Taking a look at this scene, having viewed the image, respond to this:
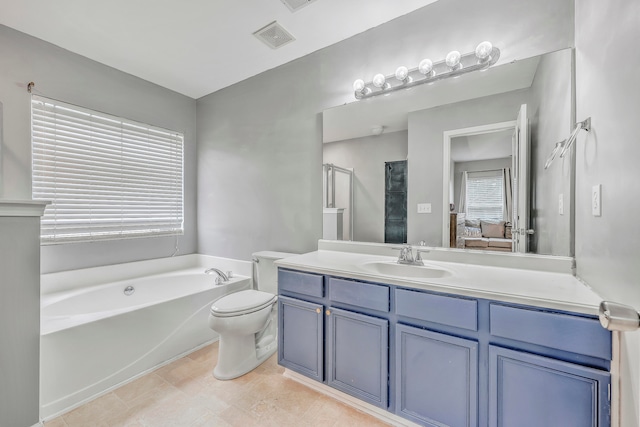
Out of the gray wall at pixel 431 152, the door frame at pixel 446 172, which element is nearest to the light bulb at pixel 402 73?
the gray wall at pixel 431 152

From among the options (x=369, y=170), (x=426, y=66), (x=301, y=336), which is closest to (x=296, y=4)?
(x=426, y=66)

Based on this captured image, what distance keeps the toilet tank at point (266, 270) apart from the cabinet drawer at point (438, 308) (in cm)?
129

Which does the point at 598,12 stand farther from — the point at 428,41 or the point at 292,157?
the point at 292,157

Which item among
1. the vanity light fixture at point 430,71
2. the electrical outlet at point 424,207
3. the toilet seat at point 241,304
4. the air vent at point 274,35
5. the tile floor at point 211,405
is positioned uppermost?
the air vent at point 274,35

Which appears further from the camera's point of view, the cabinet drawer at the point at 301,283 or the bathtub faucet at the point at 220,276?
the bathtub faucet at the point at 220,276

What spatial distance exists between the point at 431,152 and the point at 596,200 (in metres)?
0.88

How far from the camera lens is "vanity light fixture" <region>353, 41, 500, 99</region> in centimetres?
156

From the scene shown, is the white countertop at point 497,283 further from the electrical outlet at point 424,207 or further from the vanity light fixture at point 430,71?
the vanity light fixture at point 430,71

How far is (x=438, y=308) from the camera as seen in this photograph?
4.04 ft

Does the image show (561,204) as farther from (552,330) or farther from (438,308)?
(438,308)

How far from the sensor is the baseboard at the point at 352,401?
56.2 inches

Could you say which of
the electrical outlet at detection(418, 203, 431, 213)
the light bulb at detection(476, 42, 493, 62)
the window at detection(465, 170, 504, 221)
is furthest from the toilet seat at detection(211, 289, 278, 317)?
the light bulb at detection(476, 42, 493, 62)

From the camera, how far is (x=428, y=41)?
5.87ft

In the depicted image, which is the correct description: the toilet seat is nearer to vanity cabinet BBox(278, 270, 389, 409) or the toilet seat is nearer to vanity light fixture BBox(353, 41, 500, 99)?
vanity cabinet BBox(278, 270, 389, 409)
